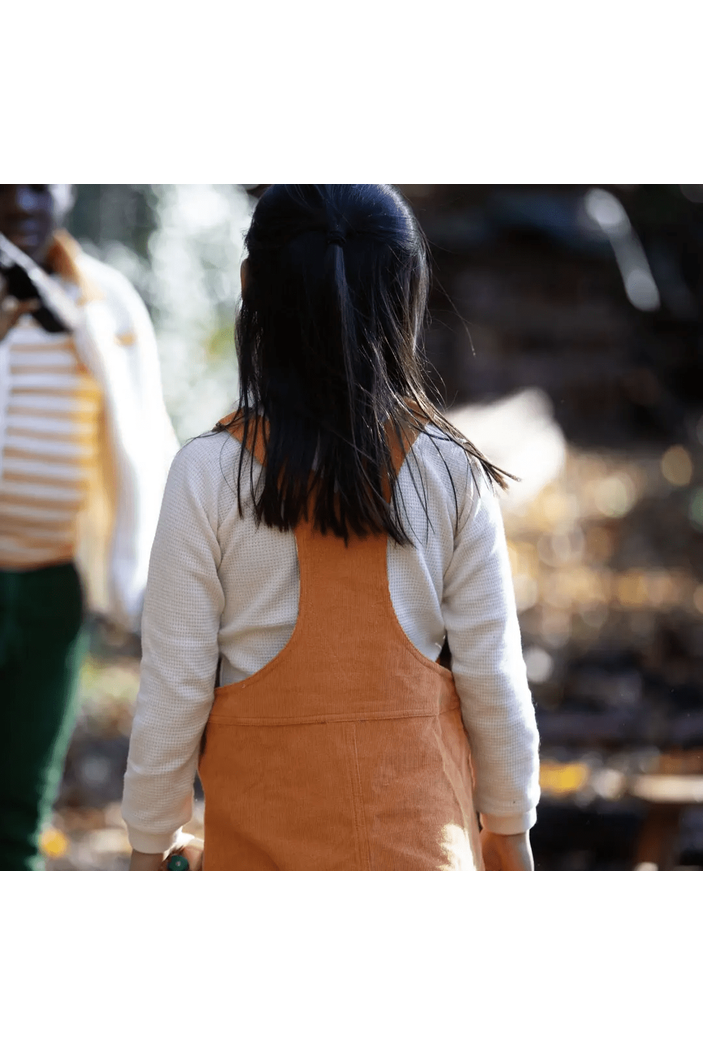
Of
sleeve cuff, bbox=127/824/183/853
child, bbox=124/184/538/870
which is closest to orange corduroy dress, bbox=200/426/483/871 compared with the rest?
child, bbox=124/184/538/870

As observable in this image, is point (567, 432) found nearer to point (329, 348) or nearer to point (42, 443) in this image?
point (42, 443)

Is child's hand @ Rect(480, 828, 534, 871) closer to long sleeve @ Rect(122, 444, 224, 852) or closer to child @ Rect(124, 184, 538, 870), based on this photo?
child @ Rect(124, 184, 538, 870)

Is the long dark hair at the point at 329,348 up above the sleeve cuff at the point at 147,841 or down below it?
above

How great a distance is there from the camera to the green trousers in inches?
77.0

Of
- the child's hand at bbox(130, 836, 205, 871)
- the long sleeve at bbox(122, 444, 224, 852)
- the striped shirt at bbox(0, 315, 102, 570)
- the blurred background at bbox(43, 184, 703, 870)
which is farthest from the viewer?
the blurred background at bbox(43, 184, 703, 870)

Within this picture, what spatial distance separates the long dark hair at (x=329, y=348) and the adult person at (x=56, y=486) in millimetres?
988

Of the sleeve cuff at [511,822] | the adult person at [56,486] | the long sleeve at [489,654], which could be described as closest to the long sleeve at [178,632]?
the long sleeve at [489,654]

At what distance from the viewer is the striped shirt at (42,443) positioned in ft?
6.33

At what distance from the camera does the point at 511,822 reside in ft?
3.79

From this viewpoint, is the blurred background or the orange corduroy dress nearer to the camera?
the orange corduroy dress

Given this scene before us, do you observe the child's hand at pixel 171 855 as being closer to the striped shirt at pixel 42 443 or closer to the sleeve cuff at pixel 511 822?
the sleeve cuff at pixel 511 822

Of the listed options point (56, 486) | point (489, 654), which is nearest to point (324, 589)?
point (489, 654)

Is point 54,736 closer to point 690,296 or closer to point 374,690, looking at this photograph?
point 374,690

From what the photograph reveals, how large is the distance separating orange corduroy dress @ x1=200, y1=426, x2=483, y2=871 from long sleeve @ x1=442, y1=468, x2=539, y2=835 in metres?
0.05
